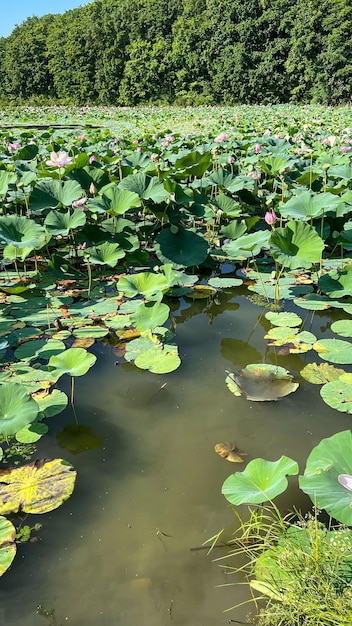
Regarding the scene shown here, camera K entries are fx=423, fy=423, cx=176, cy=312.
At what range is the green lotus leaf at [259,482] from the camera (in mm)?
1057

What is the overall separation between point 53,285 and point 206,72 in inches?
1137

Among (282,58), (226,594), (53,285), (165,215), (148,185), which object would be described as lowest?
(226,594)

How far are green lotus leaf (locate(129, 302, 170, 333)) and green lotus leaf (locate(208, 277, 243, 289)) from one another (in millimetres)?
732

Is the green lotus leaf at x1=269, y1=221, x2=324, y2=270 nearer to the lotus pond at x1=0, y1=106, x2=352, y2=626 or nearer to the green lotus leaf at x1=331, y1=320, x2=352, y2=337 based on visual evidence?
the lotus pond at x1=0, y1=106, x2=352, y2=626

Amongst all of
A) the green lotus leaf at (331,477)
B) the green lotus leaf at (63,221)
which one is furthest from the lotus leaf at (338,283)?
the green lotus leaf at (63,221)

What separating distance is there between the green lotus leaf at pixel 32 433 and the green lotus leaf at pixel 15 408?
0.48 ft

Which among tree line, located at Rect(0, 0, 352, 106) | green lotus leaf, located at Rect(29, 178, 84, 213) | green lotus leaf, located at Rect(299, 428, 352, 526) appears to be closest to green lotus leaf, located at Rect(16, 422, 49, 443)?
green lotus leaf, located at Rect(299, 428, 352, 526)

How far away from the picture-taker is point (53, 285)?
8.97ft

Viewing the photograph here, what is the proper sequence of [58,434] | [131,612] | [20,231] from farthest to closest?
[20,231]
[58,434]
[131,612]

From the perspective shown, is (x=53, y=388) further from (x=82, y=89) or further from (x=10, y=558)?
(x=82, y=89)

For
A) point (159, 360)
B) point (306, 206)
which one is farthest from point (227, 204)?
point (159, 360)

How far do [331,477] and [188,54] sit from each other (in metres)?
31.0

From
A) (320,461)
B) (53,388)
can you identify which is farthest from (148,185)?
(320,461)

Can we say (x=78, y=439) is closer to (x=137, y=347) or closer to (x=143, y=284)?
(x=137, y=347)
